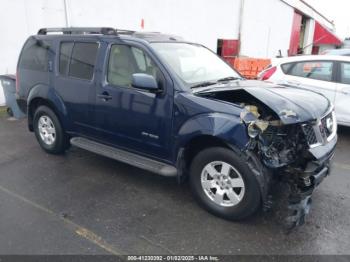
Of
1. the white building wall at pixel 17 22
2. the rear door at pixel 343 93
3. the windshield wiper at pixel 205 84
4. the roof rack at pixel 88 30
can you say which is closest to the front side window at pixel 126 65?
the roof rack at pixel 88 30

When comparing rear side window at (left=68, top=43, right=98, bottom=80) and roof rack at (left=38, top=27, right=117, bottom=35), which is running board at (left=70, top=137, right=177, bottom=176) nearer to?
rear side window at (left=68, top=43, right=98, bottom=80)

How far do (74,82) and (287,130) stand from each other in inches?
114

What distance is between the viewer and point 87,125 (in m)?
4.37

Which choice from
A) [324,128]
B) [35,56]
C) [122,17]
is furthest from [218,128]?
Answer: [122,17]

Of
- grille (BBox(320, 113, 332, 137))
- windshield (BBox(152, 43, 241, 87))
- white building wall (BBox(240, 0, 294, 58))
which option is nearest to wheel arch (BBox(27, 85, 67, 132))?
windshield (BBox(152, 43, 241, 87))

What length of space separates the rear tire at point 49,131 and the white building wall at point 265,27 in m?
14.3

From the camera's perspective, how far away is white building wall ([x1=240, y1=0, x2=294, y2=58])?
1767cm

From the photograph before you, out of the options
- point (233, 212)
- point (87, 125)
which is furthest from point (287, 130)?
point (87, 125)

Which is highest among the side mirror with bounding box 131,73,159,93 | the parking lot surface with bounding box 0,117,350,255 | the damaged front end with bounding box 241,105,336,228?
the side mirror with bounding box 131,73,159,93

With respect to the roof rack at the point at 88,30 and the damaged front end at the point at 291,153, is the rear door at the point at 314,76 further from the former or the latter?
the roof rack at the point at 88,30

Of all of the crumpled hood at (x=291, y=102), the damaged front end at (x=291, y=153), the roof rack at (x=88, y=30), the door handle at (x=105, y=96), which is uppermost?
the roof rack at (x=88, y=30)

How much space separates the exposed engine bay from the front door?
968mm

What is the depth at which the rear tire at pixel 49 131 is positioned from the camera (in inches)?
190

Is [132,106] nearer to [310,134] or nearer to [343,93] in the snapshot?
[310,134]
